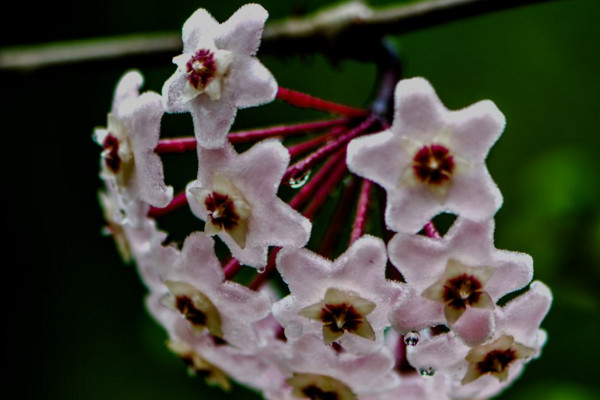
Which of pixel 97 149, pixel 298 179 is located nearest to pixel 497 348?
pixel 298 179

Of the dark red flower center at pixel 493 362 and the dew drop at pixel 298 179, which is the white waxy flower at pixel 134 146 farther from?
the dark red flower center at pixel 493 362

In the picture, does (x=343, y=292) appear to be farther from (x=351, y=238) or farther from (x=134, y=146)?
(x=134, y=146)

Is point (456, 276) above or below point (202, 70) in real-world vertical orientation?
below

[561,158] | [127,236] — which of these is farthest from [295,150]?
[561,158]

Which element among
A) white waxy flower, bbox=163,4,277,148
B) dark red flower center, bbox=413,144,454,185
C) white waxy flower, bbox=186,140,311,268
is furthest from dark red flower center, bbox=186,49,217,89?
dark red flower center, bbox=413,144,454,185

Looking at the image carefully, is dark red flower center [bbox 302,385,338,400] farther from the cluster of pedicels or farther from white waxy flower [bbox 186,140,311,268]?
white waxy flower [bbox 186,140,311,268]
